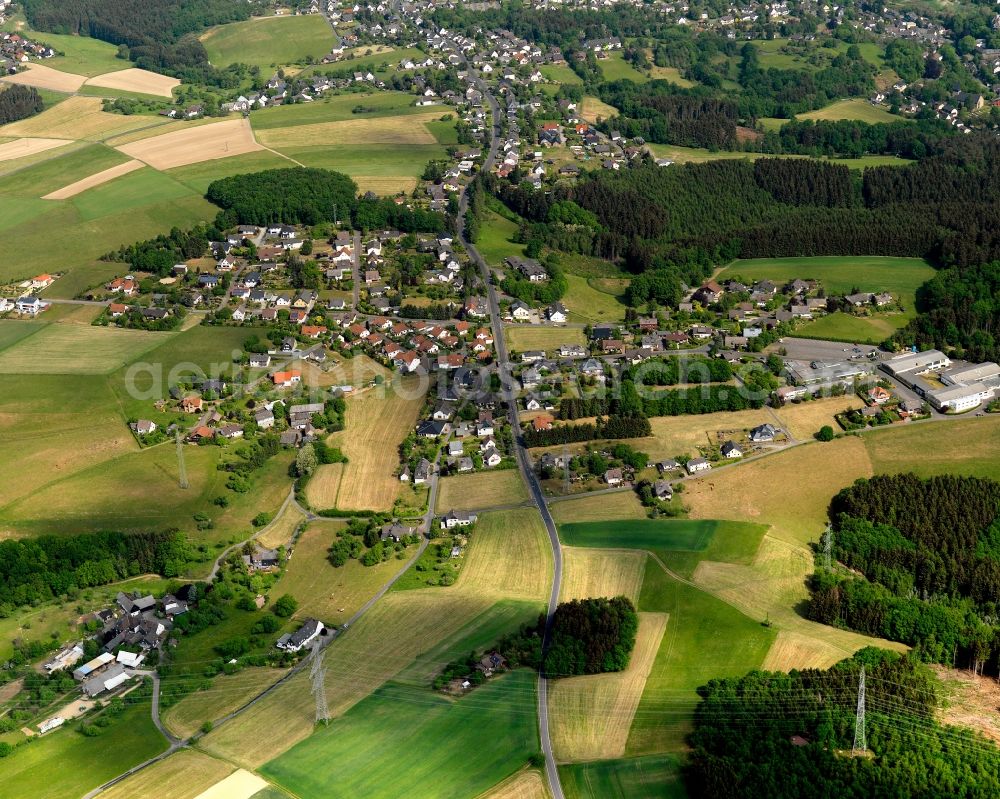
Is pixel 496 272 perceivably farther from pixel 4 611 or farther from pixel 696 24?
pixel 696 24

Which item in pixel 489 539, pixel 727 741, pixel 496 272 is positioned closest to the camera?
pixel 727 741

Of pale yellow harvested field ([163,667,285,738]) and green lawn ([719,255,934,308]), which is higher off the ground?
green lawn ([719,255,934,308])

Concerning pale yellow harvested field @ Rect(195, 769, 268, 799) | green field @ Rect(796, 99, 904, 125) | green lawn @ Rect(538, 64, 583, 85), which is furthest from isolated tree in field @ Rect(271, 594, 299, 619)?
green lawn @ Rect(538, 64, 583, 85)

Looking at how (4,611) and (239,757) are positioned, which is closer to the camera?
(239,757)

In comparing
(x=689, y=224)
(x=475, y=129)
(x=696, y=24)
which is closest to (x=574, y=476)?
(x=689, y=224)

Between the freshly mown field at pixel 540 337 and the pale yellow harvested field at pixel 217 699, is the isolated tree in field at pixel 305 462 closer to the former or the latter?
the pale yellow harvested field at pixel 217 699

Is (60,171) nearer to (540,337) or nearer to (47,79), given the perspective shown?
(47,79)

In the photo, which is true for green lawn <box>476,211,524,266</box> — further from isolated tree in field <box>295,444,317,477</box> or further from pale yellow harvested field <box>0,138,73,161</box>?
pale yellow harvested field <box>0,138,73,161</box>
